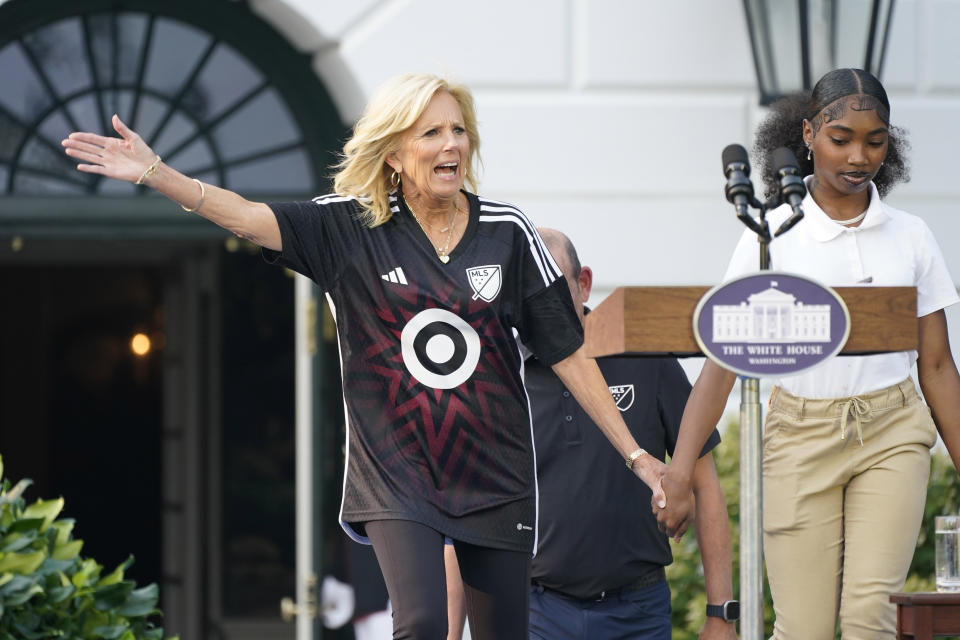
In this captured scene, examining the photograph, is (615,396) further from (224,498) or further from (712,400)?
(224,498)

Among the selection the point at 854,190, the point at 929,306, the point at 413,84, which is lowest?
the point at 929,306

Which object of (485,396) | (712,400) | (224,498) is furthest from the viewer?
(224,498)

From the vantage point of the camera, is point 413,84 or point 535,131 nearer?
point 413,84

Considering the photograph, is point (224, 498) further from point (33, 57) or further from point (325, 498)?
point (33, 57)

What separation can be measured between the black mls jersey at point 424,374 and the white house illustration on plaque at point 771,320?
35.1 inches

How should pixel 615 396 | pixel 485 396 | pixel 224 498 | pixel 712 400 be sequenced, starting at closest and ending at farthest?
1. pixel 485 396
2. pixel 712 400
3. pixel 615 396
4. pixel 224 498

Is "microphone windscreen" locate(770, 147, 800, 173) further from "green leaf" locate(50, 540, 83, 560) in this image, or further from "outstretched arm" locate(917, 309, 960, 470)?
"green leaf" locate(50, 540, 83, 560)

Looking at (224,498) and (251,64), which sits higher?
(251,64)

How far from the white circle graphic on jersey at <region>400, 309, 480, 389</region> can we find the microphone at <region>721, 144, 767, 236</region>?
2.61ft

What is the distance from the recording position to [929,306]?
400 centimetres

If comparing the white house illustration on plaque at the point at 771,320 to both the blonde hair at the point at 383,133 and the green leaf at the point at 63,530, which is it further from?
the green leaf at the point at 63,530

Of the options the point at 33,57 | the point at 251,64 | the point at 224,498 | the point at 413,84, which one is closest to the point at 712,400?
the point at 413,84

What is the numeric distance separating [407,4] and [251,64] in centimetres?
76

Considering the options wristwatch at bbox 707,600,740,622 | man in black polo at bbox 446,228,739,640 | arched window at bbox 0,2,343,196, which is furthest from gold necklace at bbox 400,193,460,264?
arched window at bbox 0,2,343,196
